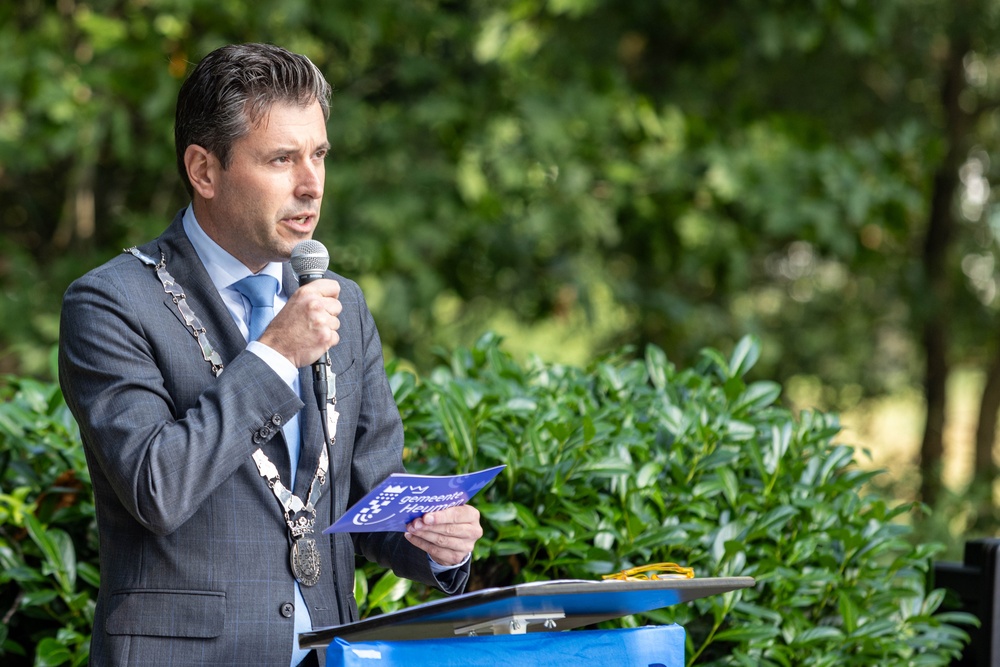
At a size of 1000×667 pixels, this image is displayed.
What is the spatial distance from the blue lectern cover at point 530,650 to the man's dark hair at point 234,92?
873 millimetres

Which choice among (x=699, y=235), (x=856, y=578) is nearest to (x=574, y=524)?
(x=856, y=578)

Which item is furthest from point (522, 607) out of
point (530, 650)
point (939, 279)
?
point (939, 279)

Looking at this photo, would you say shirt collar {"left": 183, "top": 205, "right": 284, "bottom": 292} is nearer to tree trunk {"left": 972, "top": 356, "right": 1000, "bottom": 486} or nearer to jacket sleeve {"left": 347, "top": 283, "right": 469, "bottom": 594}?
jacket sleeve {"left": 347, "top": 283, "right": 469, "bottom": 594}

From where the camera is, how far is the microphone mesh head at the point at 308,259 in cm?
206

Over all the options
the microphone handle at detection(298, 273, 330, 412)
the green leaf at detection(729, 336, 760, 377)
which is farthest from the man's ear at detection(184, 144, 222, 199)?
the green leaf at detection(729, 336, 760, 377)

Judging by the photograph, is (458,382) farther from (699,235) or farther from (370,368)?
(699,235)

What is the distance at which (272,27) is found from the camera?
603 centimetres

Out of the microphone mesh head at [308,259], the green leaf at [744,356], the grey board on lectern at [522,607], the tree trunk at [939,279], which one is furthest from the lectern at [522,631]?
the tree trunk at [939,279]

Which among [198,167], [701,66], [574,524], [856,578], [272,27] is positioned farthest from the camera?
[701,66]

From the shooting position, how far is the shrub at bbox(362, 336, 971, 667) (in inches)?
124

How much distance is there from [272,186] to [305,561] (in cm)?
66

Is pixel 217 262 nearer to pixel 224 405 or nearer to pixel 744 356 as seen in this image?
pixel 224 405

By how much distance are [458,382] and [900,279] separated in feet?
17.1

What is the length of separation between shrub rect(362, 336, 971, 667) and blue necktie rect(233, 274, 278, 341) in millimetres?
1051
